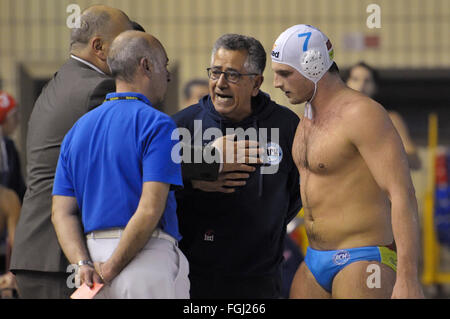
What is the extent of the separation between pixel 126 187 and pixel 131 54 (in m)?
0.60

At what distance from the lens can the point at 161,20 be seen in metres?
10.2

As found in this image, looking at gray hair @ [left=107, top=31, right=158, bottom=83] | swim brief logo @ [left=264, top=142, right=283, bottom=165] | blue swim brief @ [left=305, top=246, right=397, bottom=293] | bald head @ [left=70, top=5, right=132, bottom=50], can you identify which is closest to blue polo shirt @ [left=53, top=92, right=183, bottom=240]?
gray hair @ [left=107, top=31, right=158, bottom=83]

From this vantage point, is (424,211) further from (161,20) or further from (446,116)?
(161,20)

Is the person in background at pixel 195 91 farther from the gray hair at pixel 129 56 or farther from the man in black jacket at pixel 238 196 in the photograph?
the gray hair at pixel 129 56

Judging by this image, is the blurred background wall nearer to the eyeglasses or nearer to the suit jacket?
the eyeglasses

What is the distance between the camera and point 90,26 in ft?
14.2

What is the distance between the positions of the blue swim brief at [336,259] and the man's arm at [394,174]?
26 cm

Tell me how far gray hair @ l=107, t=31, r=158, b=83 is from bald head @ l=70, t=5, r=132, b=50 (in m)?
0.52

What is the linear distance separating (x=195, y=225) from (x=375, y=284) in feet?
3.76

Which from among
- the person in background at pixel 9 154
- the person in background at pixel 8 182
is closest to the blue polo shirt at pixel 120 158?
the person in background at pixel 8 182

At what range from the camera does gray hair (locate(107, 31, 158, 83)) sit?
3.79 m

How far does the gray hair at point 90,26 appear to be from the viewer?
432cm

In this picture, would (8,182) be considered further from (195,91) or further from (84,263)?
(84,263)

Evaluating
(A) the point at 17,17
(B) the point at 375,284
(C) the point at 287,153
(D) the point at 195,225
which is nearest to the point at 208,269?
(D) the point at 195,225
